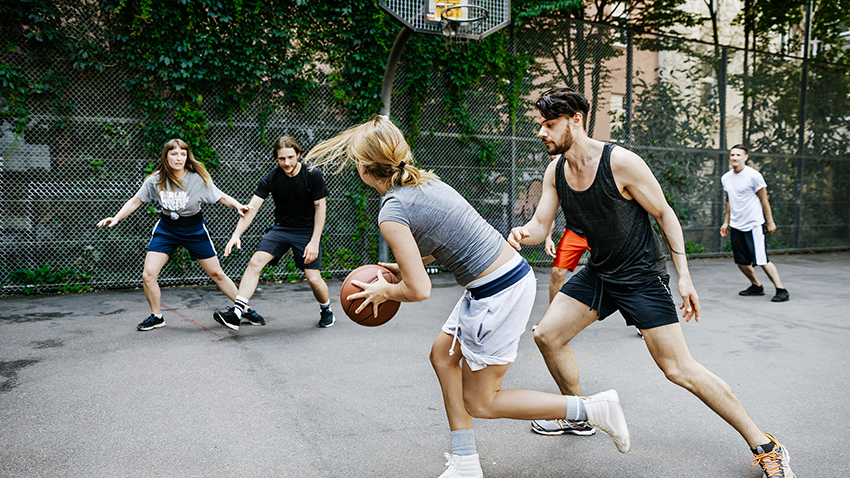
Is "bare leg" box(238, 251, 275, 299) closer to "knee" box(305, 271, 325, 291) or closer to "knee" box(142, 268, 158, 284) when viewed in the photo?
"knee" box(305, 271, 325, 291)

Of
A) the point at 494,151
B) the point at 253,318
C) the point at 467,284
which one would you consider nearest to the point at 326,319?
the point at 253,318

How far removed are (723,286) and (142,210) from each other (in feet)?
26.9

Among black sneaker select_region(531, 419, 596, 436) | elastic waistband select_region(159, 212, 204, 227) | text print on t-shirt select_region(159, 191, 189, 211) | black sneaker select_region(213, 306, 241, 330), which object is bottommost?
black sneaker select_region(531, 419, 596, 436)

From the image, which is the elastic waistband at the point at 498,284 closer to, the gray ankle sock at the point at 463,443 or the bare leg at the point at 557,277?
the gray ankle sock at the point at 463,443

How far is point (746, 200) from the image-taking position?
290 inches

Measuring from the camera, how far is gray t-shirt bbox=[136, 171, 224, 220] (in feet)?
17.4

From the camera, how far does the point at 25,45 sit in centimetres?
697

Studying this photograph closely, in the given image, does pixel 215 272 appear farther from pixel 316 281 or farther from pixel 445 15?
pixel 445 15

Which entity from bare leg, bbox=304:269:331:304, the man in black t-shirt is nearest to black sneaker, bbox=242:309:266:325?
the man in black t-shirt

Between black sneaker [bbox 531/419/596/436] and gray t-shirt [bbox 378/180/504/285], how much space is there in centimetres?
123

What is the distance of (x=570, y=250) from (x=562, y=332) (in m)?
2.15

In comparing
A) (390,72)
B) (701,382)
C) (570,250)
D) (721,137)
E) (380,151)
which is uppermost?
(390,72)

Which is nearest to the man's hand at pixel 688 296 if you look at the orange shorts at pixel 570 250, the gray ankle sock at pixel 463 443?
the gray ankle sock at pixel 463 443

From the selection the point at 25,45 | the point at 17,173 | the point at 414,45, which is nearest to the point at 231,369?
the point at 17,173
